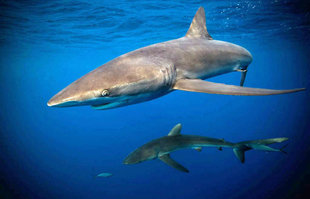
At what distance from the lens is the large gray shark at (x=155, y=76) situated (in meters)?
1.96

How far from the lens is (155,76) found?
2432 mm

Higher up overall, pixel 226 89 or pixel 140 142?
pixel 226 89

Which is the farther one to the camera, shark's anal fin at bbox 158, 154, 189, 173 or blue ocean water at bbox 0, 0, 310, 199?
blue ocean water at bbox 0, 0, 310, 199

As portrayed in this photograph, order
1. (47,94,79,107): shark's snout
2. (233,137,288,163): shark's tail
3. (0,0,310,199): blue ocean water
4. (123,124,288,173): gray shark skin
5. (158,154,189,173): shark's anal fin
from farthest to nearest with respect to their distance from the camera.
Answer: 1. (0,0,310,199): blue ocean water
2. (123,124,288,173): gray shark skin
3. (158,154,189,173): shark's anal fin
4. (233,137,288,163): shark's tail
5. (47,94,79,107): shark's snout

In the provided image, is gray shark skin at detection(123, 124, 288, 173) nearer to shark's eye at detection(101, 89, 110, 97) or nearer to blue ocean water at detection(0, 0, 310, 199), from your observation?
shark's eye at detection(101, 89, 110, 97)

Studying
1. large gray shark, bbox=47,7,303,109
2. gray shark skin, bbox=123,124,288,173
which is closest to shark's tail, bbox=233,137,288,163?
gray shark skin, bbox=123,124,288,173

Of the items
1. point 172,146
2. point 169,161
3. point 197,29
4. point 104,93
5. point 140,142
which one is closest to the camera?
point 104,93

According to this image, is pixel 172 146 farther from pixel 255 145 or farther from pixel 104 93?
pixel 104 93

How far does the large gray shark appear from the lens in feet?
6.42

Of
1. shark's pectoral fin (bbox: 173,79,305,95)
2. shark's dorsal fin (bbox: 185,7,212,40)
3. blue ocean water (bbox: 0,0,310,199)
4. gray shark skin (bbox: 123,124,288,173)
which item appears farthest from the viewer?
blue ocean water (bbox: 0,0,310,199)

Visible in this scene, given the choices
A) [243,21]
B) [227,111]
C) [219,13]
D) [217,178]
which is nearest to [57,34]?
[219,13]

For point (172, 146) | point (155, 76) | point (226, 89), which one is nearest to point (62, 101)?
point (155, 76)

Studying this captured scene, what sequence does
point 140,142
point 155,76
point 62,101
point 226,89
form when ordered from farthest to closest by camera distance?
1. point 140,142
2. point 155,76
3. point 226,89
4. point 62,101

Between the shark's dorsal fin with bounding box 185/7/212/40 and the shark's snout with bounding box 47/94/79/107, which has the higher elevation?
the shark's dorsal fin with bounding box 185/7/212/40
